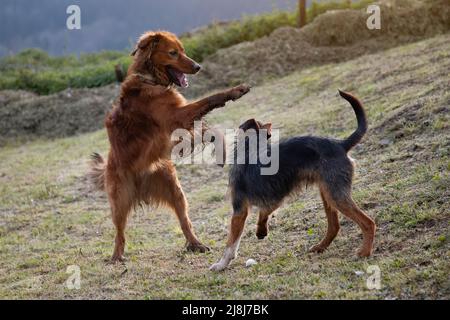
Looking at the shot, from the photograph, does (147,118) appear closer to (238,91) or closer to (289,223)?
(238,91)

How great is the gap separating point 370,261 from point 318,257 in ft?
1.98

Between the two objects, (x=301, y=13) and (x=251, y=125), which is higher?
(x=301, y=13)

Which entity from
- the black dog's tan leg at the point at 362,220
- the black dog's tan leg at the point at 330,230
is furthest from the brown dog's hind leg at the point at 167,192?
the black dog's tan leg at the point at 362,220

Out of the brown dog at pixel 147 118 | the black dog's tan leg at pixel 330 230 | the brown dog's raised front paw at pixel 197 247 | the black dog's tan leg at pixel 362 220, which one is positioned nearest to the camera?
the black dog's tan leg at pixel 362 220

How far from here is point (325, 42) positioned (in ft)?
66.1

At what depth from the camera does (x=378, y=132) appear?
988 cm

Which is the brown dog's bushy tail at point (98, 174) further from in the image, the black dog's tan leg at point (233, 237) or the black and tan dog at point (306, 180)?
the black dog's tan leg at point (233, 237)

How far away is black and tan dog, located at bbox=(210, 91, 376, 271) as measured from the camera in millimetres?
5906

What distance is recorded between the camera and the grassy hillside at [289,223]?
5.59 meters

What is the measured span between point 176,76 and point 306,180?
196cm

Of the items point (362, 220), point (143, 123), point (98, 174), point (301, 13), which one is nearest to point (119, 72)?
point (301, 13)

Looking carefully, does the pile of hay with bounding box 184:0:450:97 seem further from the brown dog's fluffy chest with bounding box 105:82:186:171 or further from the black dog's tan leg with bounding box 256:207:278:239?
the black dog's tan leg with bounding box 256:207:278:239

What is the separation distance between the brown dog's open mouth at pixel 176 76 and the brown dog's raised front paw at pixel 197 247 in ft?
5.88

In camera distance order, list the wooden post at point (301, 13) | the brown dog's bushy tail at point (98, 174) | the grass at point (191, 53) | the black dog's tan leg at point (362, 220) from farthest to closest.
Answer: the grass at point (191, 53), the wooden post at point (301, 13), the brown dog's bushy tail at point (98, 174), the black dog's tan leg at point (362, 220)
